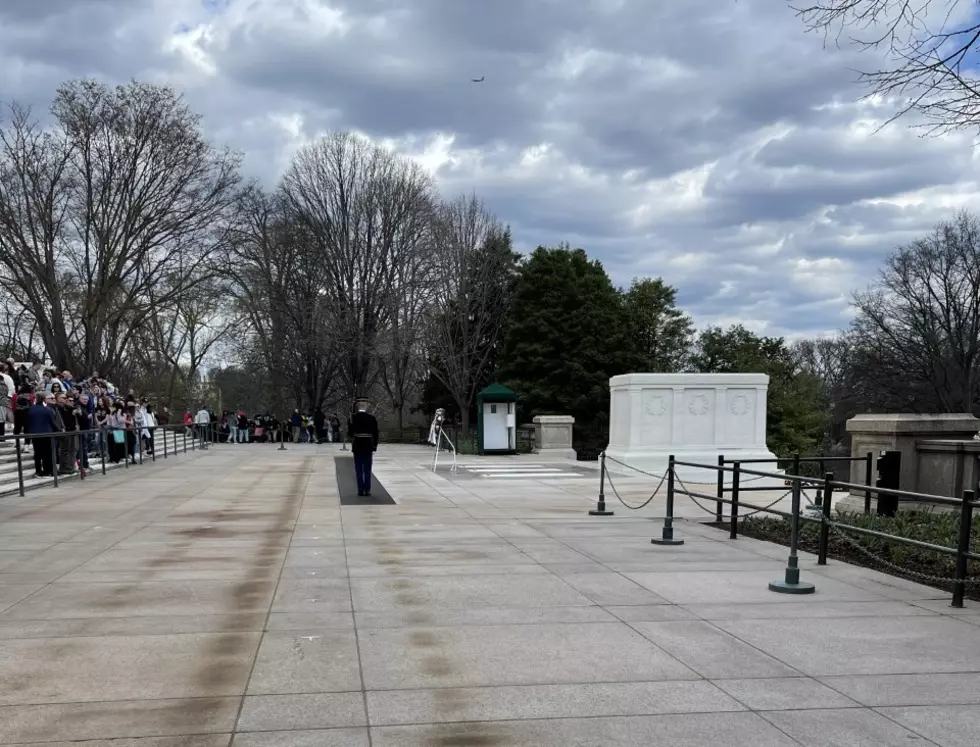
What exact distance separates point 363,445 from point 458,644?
33.2ft

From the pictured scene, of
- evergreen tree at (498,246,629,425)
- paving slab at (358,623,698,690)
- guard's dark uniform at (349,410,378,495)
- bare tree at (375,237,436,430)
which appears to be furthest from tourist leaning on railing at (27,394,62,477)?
evergreen tree at (498,246,629,425)

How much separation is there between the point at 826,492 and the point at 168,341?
178 feet

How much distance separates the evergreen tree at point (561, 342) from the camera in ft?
145

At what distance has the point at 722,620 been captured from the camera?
662 cm

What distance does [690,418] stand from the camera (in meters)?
23.5

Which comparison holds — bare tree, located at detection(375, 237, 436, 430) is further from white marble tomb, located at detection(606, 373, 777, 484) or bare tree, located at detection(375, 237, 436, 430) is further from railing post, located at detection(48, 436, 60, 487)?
railing post, located at detection(48, 436, 60, 487)

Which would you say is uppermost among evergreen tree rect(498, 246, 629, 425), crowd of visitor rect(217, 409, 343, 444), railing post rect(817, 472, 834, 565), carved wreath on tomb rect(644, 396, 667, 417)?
evergreen tree rect(498, 246, 629, 425)

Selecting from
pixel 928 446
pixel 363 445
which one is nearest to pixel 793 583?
pixel 928 446

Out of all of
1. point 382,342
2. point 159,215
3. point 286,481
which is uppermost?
point 159,215

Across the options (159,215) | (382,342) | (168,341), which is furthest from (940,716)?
(168,341)

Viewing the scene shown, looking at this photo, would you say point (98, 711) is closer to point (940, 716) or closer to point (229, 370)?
point (940, 716)

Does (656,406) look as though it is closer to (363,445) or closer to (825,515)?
(363,445)

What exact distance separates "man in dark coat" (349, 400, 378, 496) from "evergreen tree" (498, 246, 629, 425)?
2858 cm

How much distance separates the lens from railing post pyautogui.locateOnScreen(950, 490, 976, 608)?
680cm
